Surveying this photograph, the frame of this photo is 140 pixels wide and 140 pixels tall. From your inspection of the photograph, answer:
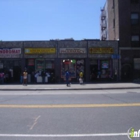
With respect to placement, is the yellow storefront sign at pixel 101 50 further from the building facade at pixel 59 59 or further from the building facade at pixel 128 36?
the building facade at pixel 128 36

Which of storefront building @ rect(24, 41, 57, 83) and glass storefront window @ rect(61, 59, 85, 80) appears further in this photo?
glass storefront window @ rect(61, 59, 85, 80)

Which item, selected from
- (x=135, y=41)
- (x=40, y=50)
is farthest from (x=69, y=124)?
(x=135, y=41)

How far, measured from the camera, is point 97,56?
2919 cm

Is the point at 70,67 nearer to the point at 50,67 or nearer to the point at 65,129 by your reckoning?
the point at 50,67

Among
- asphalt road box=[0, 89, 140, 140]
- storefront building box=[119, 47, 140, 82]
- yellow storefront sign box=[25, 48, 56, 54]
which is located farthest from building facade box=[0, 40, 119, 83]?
asphalt road box=[0, 89, 140, 140]

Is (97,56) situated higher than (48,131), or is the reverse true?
(97,56)

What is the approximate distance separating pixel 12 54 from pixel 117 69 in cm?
1356

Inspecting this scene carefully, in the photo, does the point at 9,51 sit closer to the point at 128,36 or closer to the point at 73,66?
the point at 73,66

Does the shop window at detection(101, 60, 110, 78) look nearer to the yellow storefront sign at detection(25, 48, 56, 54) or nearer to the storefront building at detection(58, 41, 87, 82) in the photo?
the storefront building at detection(58, 41, 87, 82)

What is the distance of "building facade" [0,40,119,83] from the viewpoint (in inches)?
1133

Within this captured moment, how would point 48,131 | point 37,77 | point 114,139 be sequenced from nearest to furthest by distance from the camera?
point 114,139 < point 48,131 < point 37,77

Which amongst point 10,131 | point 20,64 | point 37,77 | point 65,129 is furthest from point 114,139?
point 20,64

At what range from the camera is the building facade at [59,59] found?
28.8 meters

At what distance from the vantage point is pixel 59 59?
94.7 ft
